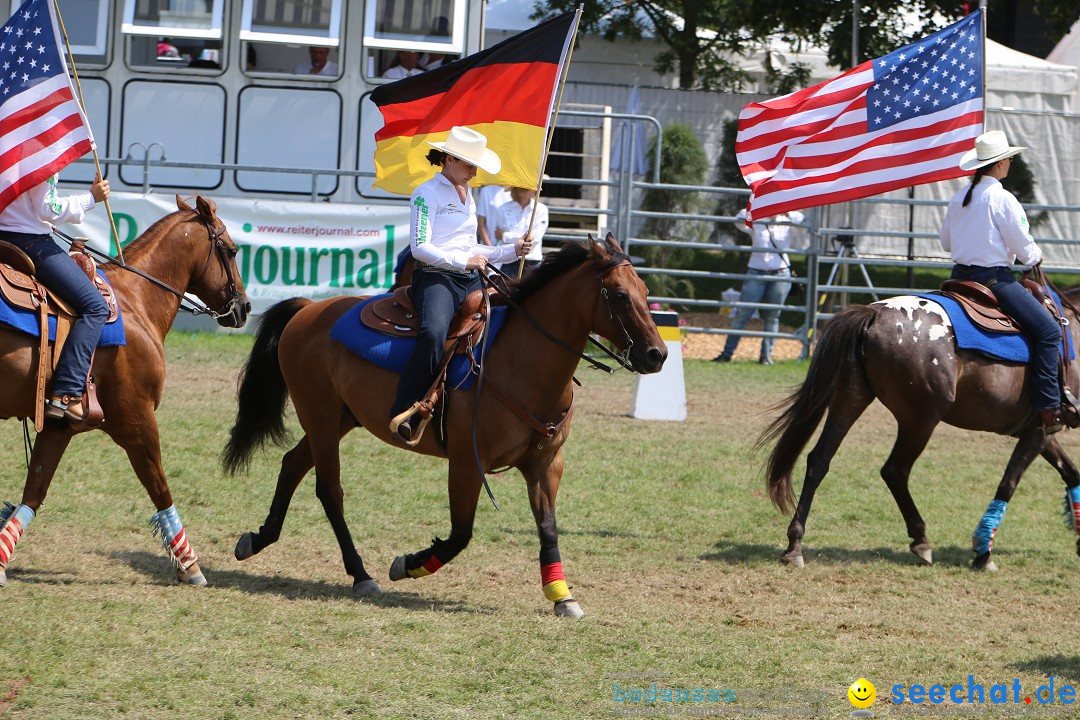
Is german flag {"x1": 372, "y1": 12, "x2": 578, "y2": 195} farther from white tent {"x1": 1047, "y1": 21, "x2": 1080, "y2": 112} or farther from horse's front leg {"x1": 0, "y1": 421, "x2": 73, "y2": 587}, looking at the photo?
white tent {"x1": 1047, "y1": 21, "x2": 1080, "y2": 112}

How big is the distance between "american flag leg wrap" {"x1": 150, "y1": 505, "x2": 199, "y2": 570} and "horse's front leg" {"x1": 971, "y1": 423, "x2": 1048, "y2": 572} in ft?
15.8

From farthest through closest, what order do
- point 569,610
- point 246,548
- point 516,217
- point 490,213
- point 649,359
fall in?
point 490,213 → point 516,217 → point 246,548 → point 569,610 → point 649,359

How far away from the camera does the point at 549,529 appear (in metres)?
6.69

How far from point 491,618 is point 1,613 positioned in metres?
2.33

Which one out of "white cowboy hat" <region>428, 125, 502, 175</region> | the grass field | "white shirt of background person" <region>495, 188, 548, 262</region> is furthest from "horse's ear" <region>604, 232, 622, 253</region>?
"white shirt of background person" <region>495, 188, 548, 262</region>

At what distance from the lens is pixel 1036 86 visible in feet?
75.0

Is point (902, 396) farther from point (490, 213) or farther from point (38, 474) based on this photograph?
point (490, 213)

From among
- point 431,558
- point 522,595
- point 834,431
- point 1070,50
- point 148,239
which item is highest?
point 1070,50

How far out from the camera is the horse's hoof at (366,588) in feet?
22.8

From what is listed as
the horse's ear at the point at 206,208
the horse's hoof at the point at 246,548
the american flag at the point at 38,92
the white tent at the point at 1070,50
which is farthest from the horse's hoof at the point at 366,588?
the white tent at the point at 1070,50

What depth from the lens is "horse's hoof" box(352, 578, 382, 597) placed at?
696 centimetres

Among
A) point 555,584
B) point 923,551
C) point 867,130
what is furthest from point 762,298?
point 555,584

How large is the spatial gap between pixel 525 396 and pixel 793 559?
2382mm

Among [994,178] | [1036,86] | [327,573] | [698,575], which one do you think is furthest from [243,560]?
[1036,86]
